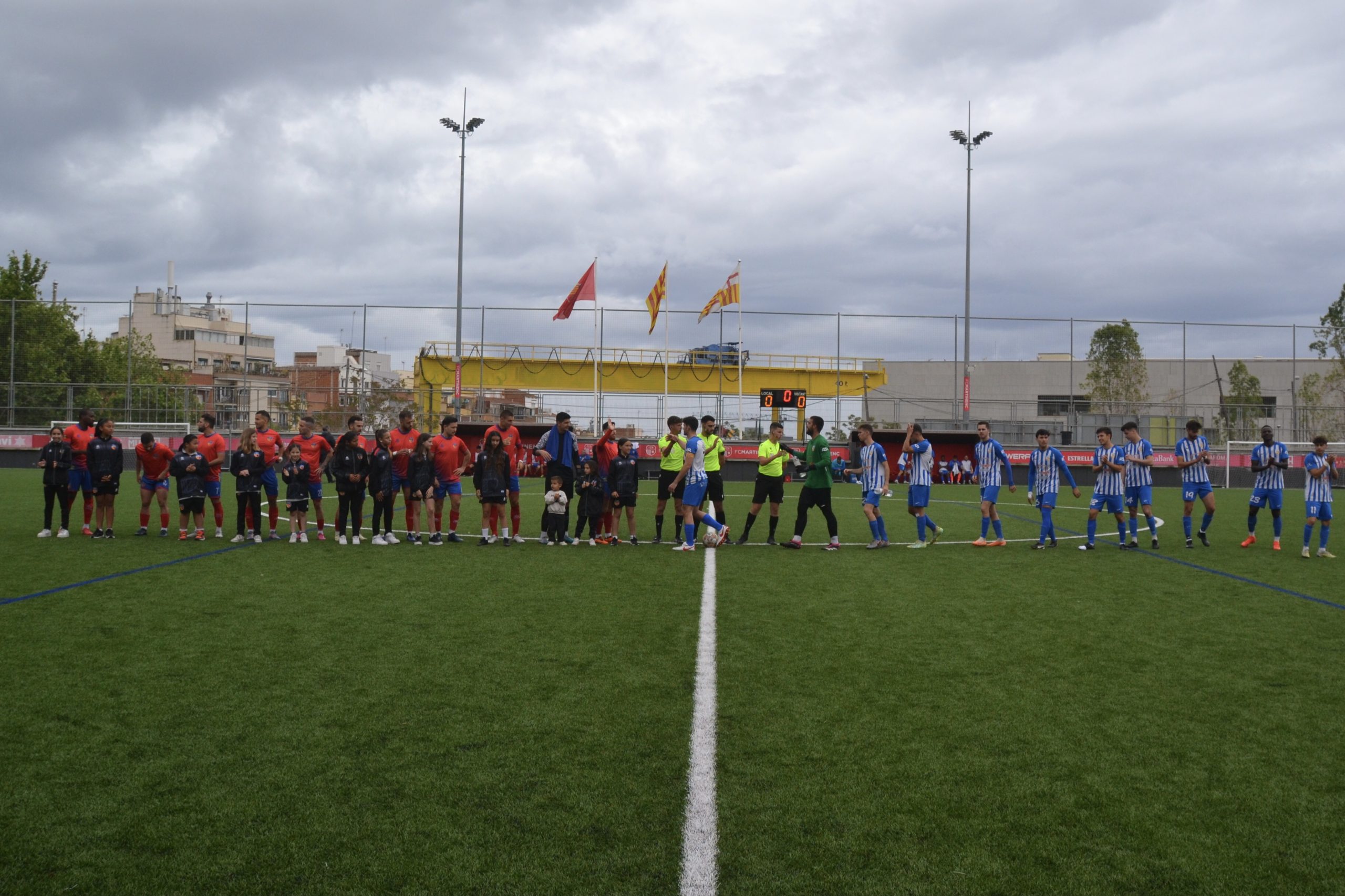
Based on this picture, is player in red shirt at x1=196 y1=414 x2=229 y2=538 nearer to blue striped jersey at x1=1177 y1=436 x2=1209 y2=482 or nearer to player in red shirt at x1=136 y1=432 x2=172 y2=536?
player in red shirt at x1=136 y1=432 x2=172 y2=536

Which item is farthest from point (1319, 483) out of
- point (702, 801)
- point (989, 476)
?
point (702, 801)

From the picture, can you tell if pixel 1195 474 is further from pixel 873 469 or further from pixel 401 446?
pixel 401 446

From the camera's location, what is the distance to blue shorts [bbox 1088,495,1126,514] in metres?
13.9

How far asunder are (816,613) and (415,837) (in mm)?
5283

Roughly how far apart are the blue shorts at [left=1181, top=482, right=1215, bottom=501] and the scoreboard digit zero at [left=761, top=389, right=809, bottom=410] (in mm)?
19324

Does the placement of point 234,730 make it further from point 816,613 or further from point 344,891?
point 816,613

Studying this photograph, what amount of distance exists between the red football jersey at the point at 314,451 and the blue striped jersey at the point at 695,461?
518 cm

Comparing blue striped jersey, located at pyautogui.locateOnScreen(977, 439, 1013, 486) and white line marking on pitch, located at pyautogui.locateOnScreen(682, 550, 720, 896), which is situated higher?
blue striped jersey, located at pyautogui.locateOnScreen(977, 439, 1013, 486)

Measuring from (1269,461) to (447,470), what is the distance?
11718 mm

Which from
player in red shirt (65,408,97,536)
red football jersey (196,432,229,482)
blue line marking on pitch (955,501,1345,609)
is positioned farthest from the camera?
player in red shirt (65,408,97,536)

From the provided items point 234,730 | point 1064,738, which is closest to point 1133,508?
point 1064,738

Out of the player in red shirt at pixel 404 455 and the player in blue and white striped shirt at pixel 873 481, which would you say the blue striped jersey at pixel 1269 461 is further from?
the player in red shirt at pixel 404 455

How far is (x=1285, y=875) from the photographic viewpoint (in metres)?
3.51

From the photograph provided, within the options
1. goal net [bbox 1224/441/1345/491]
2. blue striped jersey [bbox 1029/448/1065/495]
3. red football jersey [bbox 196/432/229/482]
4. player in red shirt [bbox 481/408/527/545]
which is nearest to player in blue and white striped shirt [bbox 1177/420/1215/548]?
blue striped jersey [bbox 1029/448/1065/495]
